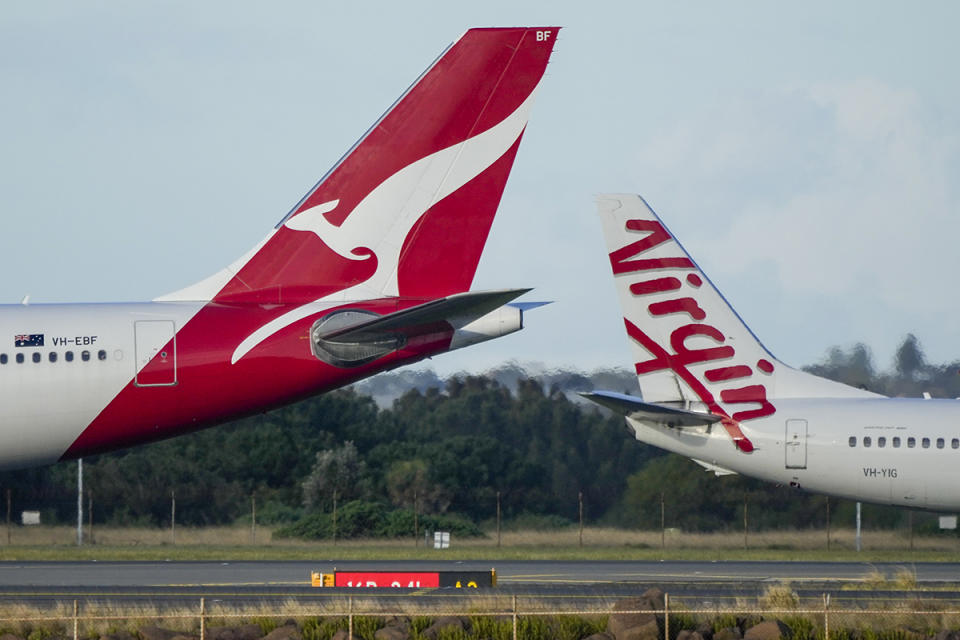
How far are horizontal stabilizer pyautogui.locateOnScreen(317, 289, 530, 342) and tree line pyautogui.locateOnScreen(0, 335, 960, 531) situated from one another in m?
26.2

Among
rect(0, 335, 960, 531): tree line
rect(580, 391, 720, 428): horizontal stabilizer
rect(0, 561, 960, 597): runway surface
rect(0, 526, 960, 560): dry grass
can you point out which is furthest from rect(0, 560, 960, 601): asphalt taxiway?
rect(0, 335, 960, 531): tree line

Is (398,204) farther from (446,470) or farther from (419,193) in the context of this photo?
(446,470)

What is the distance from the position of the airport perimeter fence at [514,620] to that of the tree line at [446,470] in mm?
26189

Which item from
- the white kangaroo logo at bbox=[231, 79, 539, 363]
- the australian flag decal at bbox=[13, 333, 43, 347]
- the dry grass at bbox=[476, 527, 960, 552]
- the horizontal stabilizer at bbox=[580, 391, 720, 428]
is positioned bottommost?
the dry grass at bbox=[476, 527, 960, 552]

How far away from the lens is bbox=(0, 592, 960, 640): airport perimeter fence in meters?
23.3

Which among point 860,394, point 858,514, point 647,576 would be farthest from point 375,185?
point 858,514

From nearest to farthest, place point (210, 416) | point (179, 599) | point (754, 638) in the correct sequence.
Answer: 1. point (754, 638)
2. point (210, 416)
3. point (179, 599)

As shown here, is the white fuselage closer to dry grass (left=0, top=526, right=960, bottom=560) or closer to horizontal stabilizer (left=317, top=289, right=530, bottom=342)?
dry grass (left=0, top=526, right=960, bottom=560)

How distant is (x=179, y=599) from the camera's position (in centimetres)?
2853

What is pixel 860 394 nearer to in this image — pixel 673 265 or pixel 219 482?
pixel 673 265

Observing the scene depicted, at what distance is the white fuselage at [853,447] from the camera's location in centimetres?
3628

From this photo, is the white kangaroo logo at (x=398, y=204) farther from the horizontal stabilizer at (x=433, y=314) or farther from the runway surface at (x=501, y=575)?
the runway surface at (x=501, y=575)

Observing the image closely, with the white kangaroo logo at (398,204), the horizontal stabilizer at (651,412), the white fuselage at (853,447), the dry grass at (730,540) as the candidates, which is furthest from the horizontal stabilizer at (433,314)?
the dry grass at (730,540)

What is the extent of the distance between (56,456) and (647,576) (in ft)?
48.7
